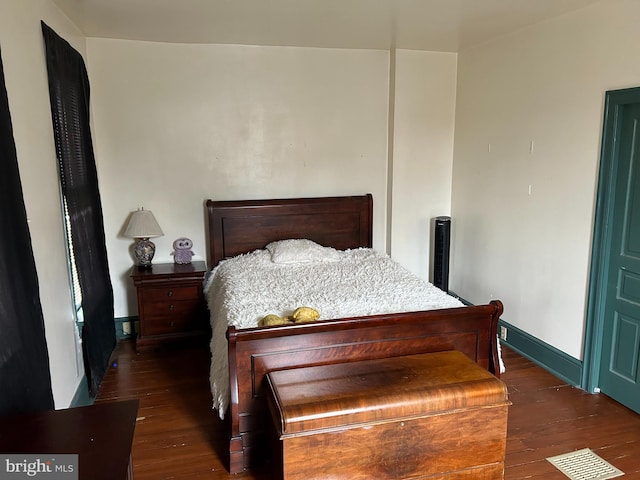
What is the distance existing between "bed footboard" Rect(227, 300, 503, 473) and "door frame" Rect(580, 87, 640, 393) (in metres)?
0.87

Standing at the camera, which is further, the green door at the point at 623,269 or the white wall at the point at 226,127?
the white wall at the point at 226,127

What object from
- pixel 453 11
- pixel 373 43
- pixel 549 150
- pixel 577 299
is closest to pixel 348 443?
pixel 577 299

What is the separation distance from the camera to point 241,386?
226cm

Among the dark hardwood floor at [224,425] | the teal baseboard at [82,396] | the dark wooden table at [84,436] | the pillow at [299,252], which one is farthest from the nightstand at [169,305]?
the dark wooden table at [84,436]

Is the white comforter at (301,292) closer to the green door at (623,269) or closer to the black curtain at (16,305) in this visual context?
the black curtain at (16,305)

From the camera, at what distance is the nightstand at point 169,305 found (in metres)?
3.68

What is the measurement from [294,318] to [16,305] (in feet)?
4.02

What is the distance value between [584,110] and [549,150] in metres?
0.35

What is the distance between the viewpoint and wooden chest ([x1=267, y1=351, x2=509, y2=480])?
1930mm

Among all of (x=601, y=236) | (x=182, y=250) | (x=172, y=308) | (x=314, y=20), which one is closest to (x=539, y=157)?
(x=601, y=236)

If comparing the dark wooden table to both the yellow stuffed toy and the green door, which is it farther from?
the green door

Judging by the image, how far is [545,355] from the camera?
335 cm

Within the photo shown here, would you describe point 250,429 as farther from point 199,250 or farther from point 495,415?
point 199,250

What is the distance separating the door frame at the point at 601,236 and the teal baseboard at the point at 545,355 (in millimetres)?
72
